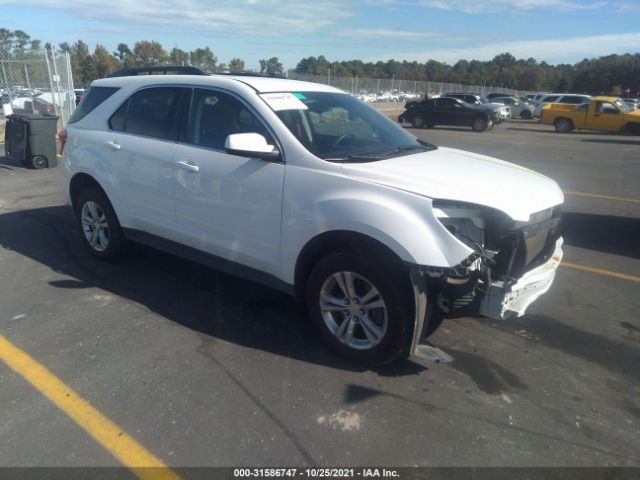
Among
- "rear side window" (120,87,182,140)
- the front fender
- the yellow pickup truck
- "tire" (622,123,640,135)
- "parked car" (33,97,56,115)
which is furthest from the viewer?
the yellow pickup truck

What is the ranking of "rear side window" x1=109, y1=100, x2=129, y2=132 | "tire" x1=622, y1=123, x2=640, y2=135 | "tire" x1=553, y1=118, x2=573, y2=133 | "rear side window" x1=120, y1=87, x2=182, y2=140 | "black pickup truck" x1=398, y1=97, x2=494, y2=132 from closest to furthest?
"rear side window" x1=120, y1=87, x2=182, y2=140 → "rear side window" x1=109, y1=100, x2=129, y2=132 → "tire" x1=622, y1=123, x2=640, y2=135 → "black pickup truck" x1=398, y1=97, x2=494, y2=132 → "tire" x1=553, y1=118, x2=573, y2=133

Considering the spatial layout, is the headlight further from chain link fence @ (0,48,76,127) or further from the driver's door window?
chain link fence @ (0,48,76,127)

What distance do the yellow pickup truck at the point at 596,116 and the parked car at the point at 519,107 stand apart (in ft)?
33.4

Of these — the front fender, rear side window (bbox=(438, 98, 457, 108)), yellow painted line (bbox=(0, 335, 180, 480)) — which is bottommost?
yellow painted line (bbox=(0, 335, 180, 480))

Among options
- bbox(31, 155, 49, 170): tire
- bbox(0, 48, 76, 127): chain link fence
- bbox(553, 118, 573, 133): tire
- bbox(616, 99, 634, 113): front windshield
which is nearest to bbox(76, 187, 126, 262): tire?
bbox(31, 155, 49, 170): tire

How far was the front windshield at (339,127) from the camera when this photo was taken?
371 cm

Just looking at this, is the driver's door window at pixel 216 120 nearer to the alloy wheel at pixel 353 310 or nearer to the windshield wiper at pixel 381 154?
the windshield wiper at pixel 381 154

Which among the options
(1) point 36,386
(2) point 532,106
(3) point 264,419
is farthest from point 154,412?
(2) point 532,106

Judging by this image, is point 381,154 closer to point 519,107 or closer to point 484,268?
point 484,268

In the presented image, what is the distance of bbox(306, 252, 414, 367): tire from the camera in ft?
10.2

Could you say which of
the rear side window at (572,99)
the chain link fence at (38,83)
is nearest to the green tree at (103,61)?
the chain link fence at (38,83)

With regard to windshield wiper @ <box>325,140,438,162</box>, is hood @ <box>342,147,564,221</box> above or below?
below

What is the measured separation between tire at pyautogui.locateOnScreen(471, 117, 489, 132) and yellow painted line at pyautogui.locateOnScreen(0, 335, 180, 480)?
24.3 m

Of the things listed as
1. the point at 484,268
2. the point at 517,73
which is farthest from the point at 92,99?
the point at 517,73
